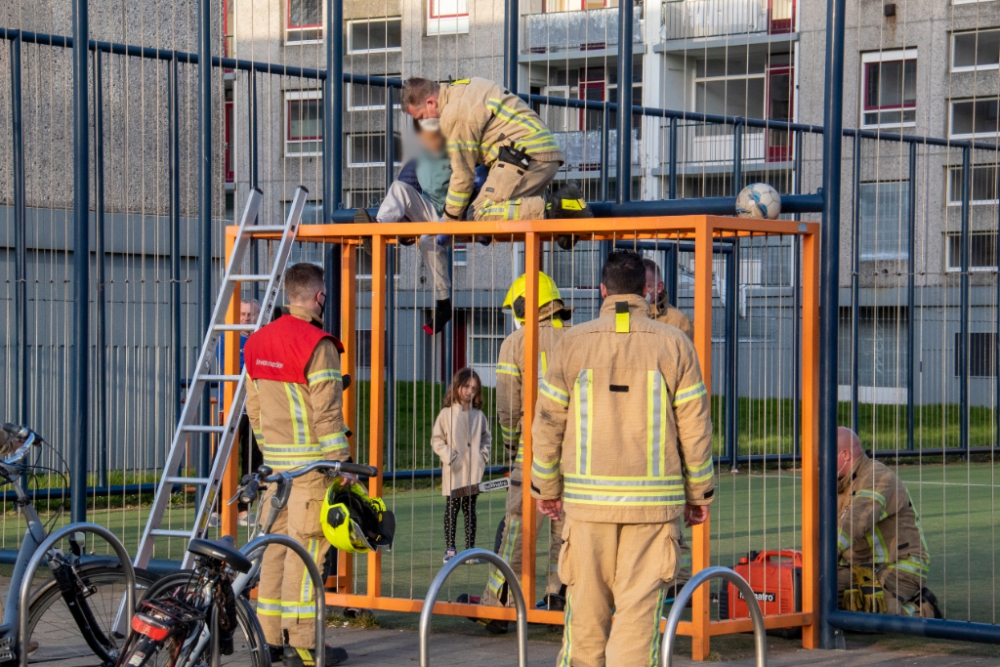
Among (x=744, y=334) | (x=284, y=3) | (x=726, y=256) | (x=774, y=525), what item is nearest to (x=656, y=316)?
(x=744, y=334)

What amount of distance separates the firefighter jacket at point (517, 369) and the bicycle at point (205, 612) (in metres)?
2.18

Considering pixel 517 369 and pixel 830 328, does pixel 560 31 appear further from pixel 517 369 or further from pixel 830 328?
pixel 830 328

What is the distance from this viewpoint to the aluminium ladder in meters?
7.93

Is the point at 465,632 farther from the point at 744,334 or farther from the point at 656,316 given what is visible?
the point at 744,334

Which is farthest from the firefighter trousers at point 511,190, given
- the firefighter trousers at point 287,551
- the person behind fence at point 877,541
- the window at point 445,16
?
the window at point 445,16

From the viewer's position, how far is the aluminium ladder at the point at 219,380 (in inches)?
312

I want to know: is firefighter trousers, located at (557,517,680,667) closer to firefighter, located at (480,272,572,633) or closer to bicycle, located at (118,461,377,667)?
bicycle, located at (118,461,377,667)

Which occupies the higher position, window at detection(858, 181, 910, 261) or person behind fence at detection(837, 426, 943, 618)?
window at detection(858, 181, 910, 261)

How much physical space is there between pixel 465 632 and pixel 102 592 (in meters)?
2.52

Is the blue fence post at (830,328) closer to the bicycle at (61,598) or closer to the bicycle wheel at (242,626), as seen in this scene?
the bicycle wheel at (242,626)

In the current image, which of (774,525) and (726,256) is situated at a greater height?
(726,256)

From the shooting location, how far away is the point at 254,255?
36.5 feet

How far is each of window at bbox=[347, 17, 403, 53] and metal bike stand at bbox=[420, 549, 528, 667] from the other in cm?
868

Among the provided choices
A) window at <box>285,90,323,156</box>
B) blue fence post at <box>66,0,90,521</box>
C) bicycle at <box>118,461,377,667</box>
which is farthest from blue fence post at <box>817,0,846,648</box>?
window at <box>285,90,323,156</box>
